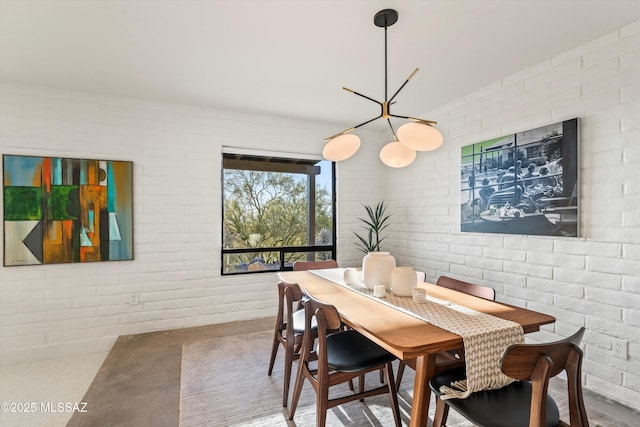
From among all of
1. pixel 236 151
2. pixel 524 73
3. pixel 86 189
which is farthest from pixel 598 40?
pixel 86 189

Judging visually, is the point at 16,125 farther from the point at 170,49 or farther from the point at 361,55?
the point at 361,55

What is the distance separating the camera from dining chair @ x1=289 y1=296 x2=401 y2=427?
154 cm

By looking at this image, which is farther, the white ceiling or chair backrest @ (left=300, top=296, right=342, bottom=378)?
the white ceiling

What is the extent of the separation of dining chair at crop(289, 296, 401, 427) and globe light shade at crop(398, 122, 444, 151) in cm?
104

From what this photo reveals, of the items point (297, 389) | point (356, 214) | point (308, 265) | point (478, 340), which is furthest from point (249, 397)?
point (356, 214)

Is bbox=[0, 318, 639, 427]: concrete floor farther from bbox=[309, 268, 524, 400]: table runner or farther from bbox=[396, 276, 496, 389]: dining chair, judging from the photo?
bbox=[309, 268, 524, 400]: table runner

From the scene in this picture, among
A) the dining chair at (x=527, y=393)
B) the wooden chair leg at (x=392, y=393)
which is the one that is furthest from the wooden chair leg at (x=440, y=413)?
the wooden chair leg at (x=392, y=393)

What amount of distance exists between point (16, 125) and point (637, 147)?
→ 481cm

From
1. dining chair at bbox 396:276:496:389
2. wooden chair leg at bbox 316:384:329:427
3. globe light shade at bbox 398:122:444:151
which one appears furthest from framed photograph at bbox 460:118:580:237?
wooden chair leg at bbox 316:384:329:427

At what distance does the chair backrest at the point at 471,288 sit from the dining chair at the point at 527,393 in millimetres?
573

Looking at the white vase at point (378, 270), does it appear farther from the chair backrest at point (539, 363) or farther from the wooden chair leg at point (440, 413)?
the chair backrest at point (539, 363)

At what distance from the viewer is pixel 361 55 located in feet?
7.61

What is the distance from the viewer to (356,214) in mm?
4176

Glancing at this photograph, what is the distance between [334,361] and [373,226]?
2531mm
